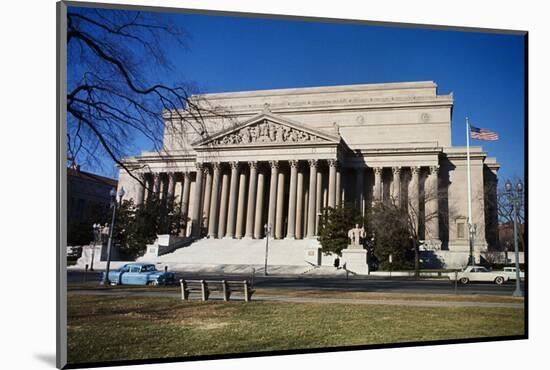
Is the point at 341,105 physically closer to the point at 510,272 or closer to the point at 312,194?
the point at 312,194

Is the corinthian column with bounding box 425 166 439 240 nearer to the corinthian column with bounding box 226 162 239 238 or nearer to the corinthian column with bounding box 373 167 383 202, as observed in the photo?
the corinthian column with bounding box 373 167 383 202

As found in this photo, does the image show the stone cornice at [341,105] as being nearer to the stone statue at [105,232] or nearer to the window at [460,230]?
the stone statue at [105,232]

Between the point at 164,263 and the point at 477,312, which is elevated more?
the point at 164,263

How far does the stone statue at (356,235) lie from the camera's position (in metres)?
18.7

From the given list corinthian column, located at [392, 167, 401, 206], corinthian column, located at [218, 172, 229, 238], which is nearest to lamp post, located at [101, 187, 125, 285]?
corinthian column, located at [218, 172, 229, 238]

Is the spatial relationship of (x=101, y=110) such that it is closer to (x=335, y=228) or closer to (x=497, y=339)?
(x=497, y=339)

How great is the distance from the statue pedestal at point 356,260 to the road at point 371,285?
1801 millimetres

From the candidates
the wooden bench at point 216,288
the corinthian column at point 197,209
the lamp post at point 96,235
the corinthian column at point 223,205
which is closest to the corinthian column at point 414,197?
the corinthian column at point 223,205

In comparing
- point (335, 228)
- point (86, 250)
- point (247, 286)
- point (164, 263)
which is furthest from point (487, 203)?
point (86, 250)

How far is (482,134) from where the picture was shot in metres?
14.2

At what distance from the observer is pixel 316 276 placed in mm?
17609

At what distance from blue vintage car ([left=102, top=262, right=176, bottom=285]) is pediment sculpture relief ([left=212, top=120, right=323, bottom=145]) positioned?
5244 mm

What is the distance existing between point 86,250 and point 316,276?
8.99 meters

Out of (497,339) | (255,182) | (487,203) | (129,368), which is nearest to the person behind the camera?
(129,368)
